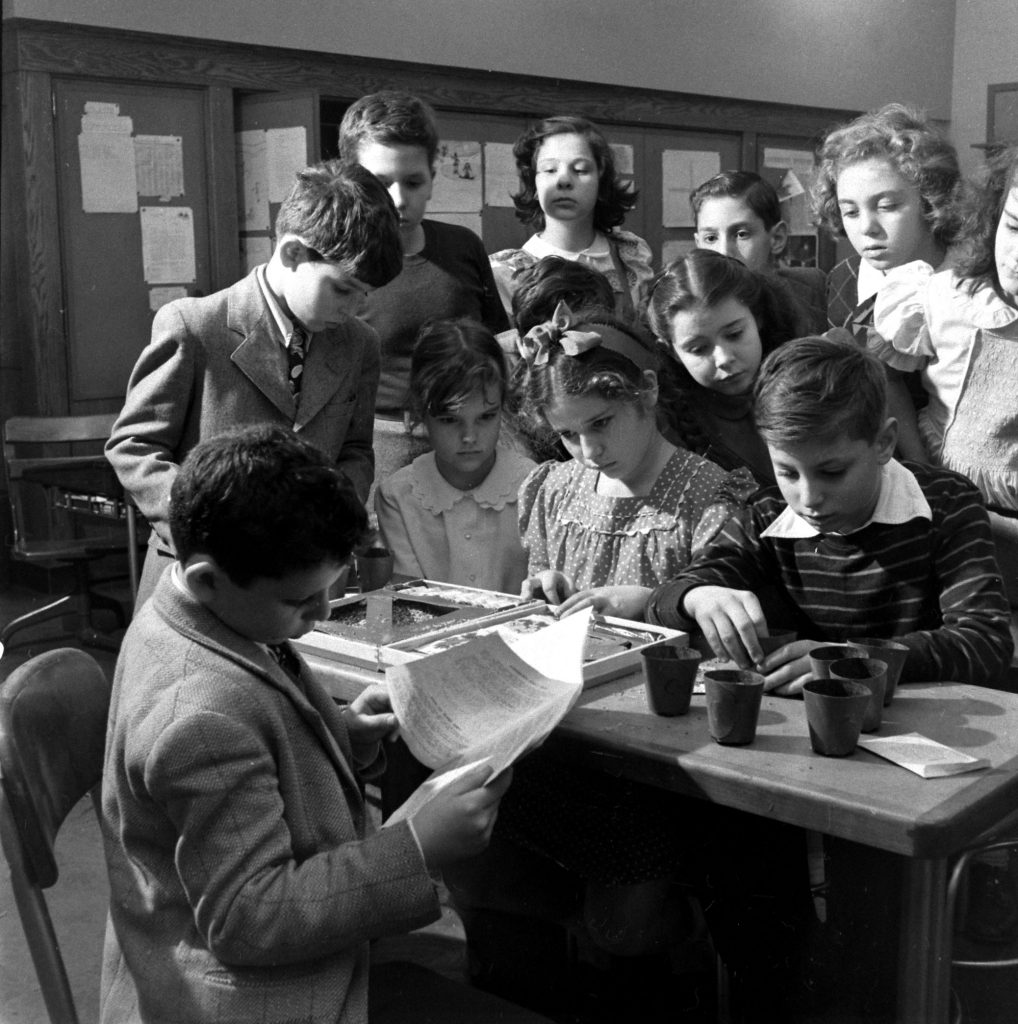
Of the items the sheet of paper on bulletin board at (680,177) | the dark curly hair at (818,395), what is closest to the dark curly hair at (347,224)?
the dark curly hair at (818,395)

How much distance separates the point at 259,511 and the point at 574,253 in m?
2.56

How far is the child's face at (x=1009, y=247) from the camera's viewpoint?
231 centimetres

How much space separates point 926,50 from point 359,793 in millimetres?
6362

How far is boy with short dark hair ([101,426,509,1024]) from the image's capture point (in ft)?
4.05

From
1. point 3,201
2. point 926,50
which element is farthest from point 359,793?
point 926,50

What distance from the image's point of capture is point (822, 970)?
5.68 feet

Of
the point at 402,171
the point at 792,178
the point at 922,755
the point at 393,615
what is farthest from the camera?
the point at 792,178

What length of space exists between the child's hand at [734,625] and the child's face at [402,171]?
157 cm

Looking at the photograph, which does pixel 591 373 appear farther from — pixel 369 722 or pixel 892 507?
pixel 369 722

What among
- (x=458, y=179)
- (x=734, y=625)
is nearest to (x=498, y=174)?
(x=458, y=179)

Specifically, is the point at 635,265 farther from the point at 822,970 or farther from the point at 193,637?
the point at 193,637

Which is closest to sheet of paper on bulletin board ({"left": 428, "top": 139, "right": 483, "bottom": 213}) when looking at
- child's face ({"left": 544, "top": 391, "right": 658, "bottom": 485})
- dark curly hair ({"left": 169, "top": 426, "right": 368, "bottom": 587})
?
child's face ({"left": 544, "top": 391, "right": 658, "bottom": 485})

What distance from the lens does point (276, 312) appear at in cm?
256

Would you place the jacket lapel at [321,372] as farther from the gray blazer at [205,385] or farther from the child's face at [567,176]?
the child's face at [567,176]
